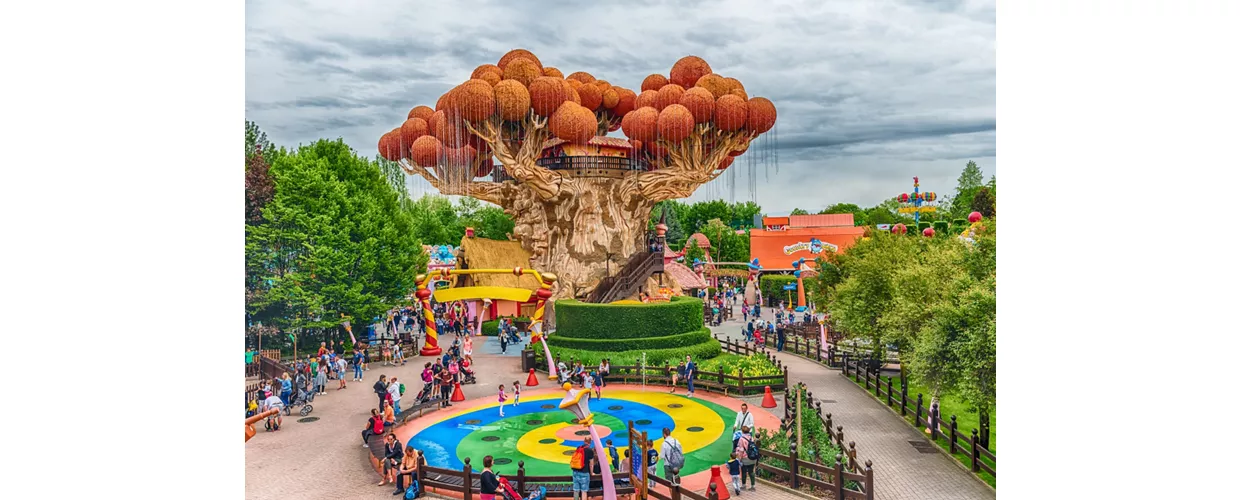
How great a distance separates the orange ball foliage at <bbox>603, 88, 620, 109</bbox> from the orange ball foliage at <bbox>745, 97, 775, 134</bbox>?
24.5ft

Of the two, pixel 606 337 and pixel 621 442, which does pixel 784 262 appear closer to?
pixel 606 337

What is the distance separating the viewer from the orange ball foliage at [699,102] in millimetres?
32938

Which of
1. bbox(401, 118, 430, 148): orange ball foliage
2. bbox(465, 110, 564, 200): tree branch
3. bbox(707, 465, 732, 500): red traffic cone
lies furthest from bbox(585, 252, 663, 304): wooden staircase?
bbox(707, 465, 732, 500): red traffic cone

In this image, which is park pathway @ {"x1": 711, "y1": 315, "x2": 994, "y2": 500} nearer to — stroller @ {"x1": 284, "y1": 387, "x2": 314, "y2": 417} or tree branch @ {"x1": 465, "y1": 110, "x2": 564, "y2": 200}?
stroller @ {"x1": 284, "y1": 387, "x2": 314, "y2": 417}

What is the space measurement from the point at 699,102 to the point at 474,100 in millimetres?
10523

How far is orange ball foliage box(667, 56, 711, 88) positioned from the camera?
1437 inches

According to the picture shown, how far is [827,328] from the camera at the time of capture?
1297 inches

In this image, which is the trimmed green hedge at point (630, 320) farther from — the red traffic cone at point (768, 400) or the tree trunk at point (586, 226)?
the red traffic cone at point (768, 400)

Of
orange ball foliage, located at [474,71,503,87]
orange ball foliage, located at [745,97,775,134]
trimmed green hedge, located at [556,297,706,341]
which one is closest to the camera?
trimmed green hedge, located at [556,297,706,341]

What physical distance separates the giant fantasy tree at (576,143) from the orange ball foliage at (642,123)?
0.06m

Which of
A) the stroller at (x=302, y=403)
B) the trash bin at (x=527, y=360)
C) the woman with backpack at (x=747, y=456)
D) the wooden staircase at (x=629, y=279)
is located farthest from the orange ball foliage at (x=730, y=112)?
the woman with backpack at (x=747, y=456)

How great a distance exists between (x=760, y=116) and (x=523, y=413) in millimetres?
20564

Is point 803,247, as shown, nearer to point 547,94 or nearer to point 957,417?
point 547,94
